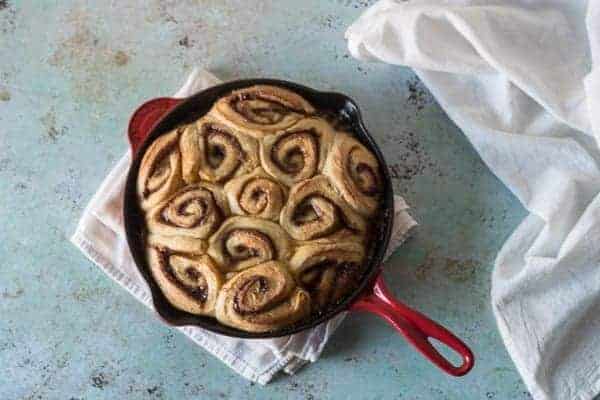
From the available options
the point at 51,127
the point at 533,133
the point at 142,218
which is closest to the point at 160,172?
the point at 142,218

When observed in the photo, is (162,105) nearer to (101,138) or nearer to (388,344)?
(101,138)

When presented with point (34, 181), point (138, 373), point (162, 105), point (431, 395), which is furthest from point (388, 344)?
point (34, 181)

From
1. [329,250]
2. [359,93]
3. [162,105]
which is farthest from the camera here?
[359,93]

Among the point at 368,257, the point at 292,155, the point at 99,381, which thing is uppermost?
the point at 292,155

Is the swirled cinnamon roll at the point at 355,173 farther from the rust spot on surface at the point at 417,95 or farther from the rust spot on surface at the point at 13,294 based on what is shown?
the rust spot on surface at the point at 13,294

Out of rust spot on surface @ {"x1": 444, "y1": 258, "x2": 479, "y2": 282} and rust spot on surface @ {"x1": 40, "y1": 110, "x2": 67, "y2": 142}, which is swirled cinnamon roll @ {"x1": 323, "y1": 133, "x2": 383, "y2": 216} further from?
rust spot on surface @ {"x1": 40, "y1": 110, "x2": 67, "y2": 142}

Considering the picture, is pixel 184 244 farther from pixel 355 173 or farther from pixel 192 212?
pixel 355 173

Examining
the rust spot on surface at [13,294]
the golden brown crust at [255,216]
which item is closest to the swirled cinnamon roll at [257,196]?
the golden brown crust at [255,216]
